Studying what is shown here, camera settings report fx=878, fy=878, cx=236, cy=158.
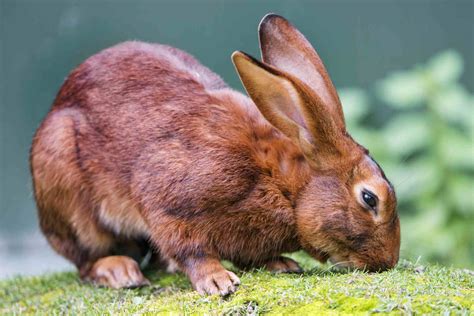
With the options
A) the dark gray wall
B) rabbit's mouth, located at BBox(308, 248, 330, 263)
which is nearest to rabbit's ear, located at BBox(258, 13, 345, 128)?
rabbit's mouth, located at BBox(308, 248, 330, 263)

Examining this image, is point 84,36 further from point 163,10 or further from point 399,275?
point 399,275

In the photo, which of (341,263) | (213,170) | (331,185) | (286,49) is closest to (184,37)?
(286,49)

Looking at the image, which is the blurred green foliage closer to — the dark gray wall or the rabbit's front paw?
the dark gray wall

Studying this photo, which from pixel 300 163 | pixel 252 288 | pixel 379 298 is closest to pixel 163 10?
pixel 300 163

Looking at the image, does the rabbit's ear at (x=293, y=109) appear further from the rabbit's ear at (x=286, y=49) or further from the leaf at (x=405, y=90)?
the leaf at (x=405, y=90)

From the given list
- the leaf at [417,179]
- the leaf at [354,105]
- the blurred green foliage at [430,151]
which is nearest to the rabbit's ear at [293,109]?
the blurred green foliage at [430,151]
